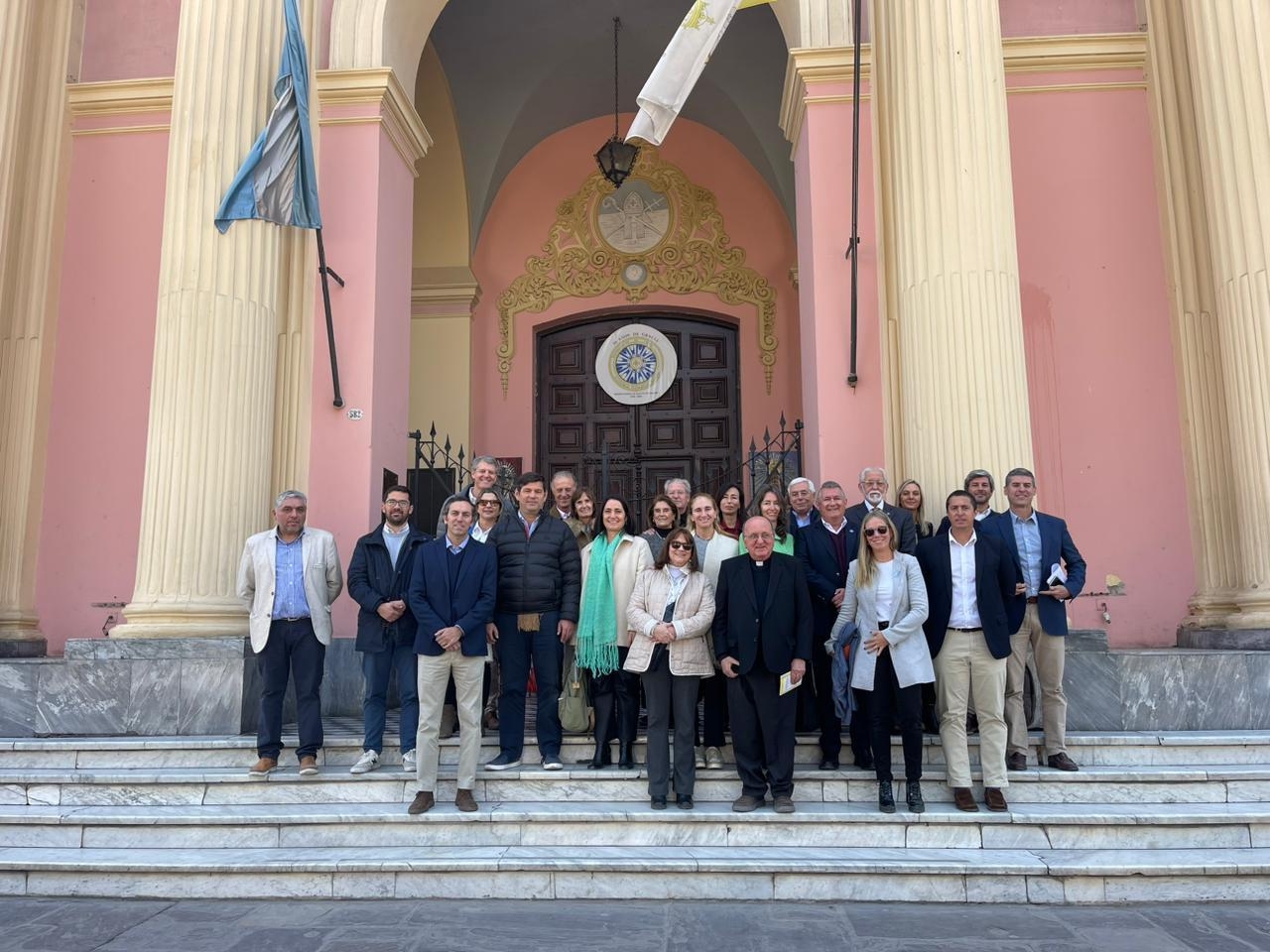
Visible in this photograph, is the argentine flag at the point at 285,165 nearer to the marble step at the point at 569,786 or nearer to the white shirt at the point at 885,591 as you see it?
the marble step at the point at 569,786

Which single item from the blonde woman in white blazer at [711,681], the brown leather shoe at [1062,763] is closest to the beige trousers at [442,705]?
the blonde woman in white blazer at [711,681]

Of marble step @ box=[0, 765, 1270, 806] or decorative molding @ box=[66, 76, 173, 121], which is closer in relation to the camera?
marble step @ box=[0, 765, 1270, 806]

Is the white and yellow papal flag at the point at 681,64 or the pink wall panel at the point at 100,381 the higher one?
the white and yellow papal flag at the point at 681,64

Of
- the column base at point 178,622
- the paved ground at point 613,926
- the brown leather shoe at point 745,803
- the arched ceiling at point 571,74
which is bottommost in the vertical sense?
the paved ground at point 613,926

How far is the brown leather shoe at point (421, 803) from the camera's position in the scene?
4925 millimetres

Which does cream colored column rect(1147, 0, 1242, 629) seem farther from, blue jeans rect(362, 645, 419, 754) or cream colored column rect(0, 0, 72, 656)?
cream colored column rect(0, 0, 72, 656)

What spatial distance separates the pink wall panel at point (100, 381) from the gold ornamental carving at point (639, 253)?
464cm

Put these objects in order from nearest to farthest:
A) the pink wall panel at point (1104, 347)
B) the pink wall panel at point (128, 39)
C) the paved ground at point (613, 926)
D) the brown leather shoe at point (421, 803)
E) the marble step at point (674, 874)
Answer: the paved ground at point (613, 926) < the marble step at point (674, 874) < the brown leather shoe at point (421, 803) < the pink wall panel at point (1104, 347) < the pink wall panel at point (128, 39)

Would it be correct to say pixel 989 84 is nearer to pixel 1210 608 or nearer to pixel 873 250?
pixel 873 250

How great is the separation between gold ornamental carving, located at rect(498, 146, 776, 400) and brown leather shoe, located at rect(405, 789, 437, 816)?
7.63 metres

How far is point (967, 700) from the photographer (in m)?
5.08

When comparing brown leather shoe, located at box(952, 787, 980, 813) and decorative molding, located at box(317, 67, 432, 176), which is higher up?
decorative molding, located at box(317, 67, 432, 176)

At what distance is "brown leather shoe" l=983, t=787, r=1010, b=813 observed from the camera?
190 inches

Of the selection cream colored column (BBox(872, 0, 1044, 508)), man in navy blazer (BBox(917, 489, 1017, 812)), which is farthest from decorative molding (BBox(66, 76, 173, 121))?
man in navy blazer (BBox(917, 489, 1017, 812))
